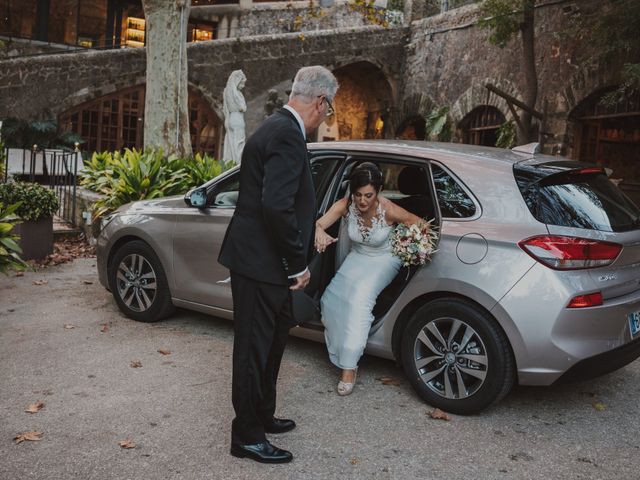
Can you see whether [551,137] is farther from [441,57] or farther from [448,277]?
[448,277]

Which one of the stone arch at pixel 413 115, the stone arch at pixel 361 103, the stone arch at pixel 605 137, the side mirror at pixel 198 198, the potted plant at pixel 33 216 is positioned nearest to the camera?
the side mirror at pixel 198 198

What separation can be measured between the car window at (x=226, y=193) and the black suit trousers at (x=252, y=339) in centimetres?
203

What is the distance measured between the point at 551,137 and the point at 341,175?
1036 cm

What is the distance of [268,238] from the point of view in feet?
10.3

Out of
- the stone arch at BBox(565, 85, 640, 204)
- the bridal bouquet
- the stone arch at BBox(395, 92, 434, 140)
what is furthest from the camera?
the stone arch at BBox(395, 92, 434, 140)

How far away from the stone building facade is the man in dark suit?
1081 centimetres

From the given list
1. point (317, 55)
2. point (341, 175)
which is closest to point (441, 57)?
point (317, 55)

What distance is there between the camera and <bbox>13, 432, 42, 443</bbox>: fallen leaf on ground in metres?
3.48

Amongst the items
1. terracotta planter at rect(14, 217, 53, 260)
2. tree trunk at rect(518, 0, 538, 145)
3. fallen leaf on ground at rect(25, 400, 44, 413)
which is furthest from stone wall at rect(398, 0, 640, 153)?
fallen leaf on ground at rect(25, 400, 44, 413)

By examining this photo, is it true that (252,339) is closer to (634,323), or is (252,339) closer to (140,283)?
(634,323)

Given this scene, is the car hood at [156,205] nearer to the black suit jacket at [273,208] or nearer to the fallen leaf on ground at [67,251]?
the black suit jacket at [273,208]

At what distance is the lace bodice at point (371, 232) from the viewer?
444cm

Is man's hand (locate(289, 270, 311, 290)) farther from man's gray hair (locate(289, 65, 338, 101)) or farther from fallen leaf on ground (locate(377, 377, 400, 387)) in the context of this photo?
fallen leaf on ground (locate(377, 377, 400, 387))

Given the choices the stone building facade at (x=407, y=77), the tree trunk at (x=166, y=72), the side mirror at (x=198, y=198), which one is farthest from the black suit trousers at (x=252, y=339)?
the stone building facade at (x=407, y=77)
